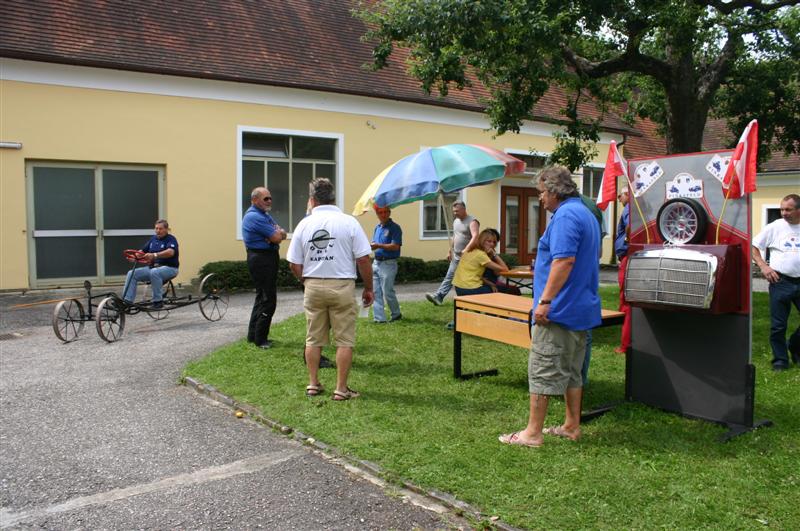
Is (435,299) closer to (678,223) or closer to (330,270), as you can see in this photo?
(330,270)

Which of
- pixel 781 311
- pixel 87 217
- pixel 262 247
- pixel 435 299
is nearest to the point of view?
pixel 781 311

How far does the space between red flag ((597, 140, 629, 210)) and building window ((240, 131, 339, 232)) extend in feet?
36.1

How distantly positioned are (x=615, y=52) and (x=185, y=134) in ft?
29.2

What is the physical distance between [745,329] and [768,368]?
248cm

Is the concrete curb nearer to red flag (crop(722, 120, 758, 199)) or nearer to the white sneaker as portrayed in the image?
red flag (crop(722, 120, 758, 199))

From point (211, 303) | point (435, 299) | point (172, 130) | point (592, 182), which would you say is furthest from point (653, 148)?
point (211, 303)

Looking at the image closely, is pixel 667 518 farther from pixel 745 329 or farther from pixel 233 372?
pixel 233 372

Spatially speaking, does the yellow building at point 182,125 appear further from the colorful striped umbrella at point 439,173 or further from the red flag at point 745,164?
the red flag at point 745,164

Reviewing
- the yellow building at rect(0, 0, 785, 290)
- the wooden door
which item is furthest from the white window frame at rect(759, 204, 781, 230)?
the yellow building at rect(0, 0, 785, 290)

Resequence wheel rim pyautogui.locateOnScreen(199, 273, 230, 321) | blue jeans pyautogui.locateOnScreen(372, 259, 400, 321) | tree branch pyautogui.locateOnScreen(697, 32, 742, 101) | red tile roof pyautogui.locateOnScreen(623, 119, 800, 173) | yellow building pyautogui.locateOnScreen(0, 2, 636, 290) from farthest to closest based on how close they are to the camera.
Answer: red tile roof pyautogui.locateOnScreen(623, 119, 800, 173)
yellow building pyautogui.locateOnScreen(0, 2, 636, 290)
tree branch pyautogui.locateOnScreen(697, 32, 742, 101)
wheel rim pyautogui.locateOnScreen(199, 273, 230, 321)
blue jeans pyautogui.locateOnScreen(372, 259, 400, 321)

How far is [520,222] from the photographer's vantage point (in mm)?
21609

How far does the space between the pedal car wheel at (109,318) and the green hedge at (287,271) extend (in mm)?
4782

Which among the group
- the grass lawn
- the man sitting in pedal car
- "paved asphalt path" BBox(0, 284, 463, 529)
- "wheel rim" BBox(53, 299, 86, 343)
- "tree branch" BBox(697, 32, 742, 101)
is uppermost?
"tree branch" BBox(697, 32, 742, 101)

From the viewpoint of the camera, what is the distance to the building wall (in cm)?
1326
